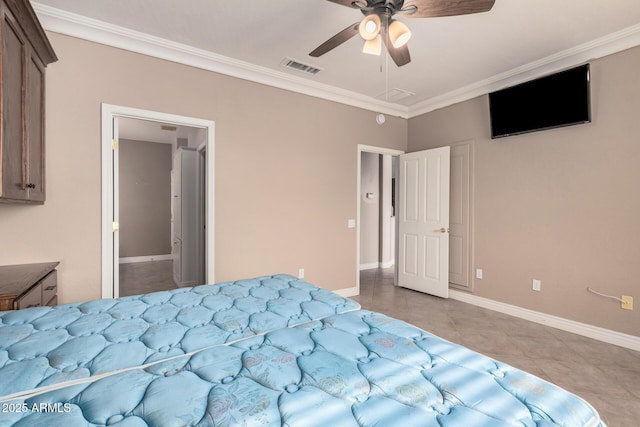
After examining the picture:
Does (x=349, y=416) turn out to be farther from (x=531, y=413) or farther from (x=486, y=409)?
(x=531, y=413)

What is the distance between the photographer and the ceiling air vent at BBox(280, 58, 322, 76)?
10.8 ft

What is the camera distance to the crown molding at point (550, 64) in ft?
9.02

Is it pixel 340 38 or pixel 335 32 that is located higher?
pixel 335 32

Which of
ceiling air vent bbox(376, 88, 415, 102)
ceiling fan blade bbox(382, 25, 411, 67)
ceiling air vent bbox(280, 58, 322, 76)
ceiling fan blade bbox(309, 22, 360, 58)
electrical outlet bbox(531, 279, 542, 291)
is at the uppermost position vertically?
ceiling air vent bbox(376, 88, 415, 102)

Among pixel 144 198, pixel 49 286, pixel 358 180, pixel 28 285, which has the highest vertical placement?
pixel 358 180

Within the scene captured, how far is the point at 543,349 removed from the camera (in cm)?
274

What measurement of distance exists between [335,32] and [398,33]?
961 mm

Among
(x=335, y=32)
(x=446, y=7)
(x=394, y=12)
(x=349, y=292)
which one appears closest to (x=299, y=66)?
(x=335, y=32)

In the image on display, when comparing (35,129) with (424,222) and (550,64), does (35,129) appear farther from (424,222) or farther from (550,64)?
(550,64)

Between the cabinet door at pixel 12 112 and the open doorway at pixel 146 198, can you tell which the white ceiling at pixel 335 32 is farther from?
the open doorway at pixel 146 198

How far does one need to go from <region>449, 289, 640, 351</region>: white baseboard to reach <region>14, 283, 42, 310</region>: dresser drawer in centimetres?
432

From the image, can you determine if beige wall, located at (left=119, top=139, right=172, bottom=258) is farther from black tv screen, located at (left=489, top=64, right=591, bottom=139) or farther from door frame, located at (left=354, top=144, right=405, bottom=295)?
black tv screen, located at (left=489, top=64, right=591, bottom=139)

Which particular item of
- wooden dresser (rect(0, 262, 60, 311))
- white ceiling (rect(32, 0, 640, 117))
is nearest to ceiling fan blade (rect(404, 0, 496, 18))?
white ceiling (rect(32, 0, 640, 117))

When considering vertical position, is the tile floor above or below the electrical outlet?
below
